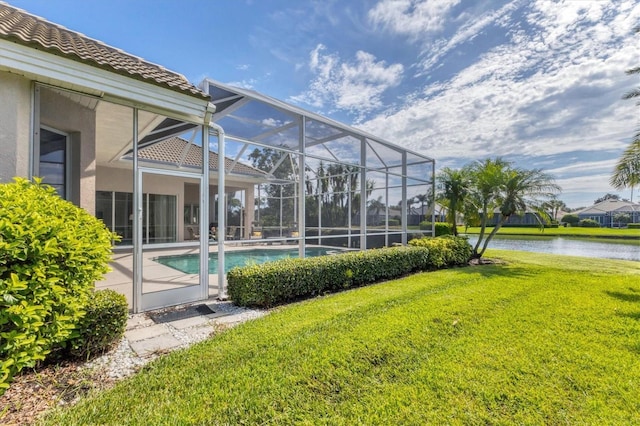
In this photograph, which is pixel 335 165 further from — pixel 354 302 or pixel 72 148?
pixel 72 148

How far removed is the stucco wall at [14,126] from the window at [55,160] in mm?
1071

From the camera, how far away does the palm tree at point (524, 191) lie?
12508 mm

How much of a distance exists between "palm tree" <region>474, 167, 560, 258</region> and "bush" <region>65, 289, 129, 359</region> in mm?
13568

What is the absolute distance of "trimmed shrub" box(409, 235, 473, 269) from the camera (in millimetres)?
10344

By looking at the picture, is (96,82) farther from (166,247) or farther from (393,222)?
(393,222)

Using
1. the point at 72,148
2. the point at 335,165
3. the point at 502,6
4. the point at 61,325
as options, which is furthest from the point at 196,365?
the point at 502,6

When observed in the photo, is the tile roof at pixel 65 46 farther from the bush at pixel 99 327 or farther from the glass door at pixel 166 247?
the bush at pixel 99 327

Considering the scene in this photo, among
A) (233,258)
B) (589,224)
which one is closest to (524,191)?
(233,258)

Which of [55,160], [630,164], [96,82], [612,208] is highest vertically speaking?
[96,82]

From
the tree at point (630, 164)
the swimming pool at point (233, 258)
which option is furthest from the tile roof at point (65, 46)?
the tree at point (630, 164)

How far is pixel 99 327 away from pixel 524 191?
1506 cm

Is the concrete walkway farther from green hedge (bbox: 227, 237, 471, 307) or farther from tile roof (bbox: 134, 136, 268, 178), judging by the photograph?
tile roof (bbox: 134, 136, 268, 178)

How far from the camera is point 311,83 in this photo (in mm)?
14984

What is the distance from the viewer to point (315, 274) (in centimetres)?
655
